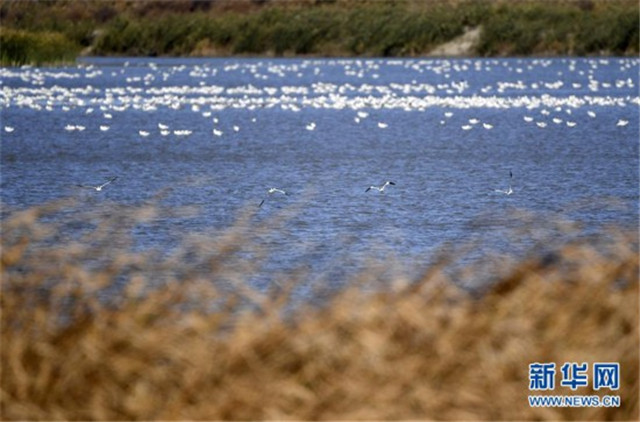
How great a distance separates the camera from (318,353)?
666 cm

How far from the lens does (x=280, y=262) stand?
11.7 meters

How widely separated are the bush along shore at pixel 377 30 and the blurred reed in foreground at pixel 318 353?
1991 inches

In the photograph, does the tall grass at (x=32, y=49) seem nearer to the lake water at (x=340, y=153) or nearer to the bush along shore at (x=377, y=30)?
the bush along shore at (x=377, y=30)

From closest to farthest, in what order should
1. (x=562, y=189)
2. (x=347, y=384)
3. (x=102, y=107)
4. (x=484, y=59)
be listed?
(x=347, y=384), (x=562, y=189), (x=102, y=107), (x=484, y=59)

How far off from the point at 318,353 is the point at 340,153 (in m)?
16.2

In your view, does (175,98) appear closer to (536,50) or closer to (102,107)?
(102,107)

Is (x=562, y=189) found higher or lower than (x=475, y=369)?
lower

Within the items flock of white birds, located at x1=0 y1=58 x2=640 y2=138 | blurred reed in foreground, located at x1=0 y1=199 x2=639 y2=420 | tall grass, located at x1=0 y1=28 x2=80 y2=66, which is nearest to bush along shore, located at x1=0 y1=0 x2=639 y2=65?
Answer: tall grass, located at x1=0 y1=28 x2=80 y2=66

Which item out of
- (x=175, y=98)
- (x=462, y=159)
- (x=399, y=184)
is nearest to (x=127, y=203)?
(x=399, y=184)

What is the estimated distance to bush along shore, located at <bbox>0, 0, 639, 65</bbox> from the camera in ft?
209

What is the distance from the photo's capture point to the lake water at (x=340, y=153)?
14227mm

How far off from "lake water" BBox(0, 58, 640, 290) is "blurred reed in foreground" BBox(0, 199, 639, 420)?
237 cm

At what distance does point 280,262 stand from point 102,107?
22.0 metres

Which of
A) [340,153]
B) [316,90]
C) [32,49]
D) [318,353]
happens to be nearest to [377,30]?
[32,49]
